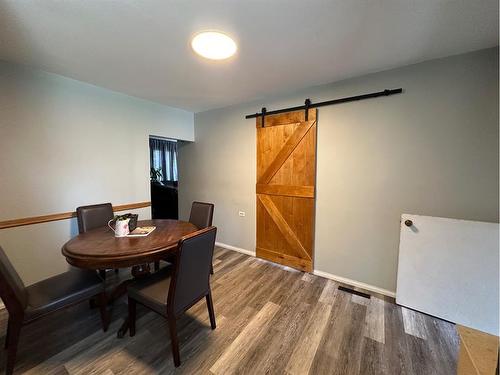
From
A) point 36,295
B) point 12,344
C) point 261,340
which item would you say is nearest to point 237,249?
point 261,340

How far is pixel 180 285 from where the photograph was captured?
4.59 ft

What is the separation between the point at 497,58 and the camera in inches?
67.9

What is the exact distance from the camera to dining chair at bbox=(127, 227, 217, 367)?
136cm

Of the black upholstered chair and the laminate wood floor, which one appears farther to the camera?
the black upholstered chair

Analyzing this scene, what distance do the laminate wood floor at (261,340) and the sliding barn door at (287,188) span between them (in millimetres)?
745

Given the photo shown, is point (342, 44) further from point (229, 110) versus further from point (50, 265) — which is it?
point (50, 265)

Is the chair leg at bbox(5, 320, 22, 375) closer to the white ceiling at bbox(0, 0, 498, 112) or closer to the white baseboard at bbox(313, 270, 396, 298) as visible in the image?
the white ceiling at bbox(0, 0, 498, 112)

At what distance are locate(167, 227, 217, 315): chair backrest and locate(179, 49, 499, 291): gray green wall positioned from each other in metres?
1.64

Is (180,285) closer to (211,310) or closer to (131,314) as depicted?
(211,310)

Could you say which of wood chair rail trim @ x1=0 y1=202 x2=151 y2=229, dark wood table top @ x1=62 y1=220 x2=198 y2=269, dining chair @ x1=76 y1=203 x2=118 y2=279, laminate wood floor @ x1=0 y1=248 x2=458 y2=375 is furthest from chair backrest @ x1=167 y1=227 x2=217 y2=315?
wood chair rail trim @ x1=0 y1=202 x2=151 y2=229

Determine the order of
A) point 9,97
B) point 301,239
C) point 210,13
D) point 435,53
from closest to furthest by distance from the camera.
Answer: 1. point 210,13
2. point 435,53
3. point 9,97
4. point 301,239

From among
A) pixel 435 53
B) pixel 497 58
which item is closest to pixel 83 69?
pixel 435 53

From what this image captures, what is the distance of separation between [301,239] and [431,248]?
4.32 feet

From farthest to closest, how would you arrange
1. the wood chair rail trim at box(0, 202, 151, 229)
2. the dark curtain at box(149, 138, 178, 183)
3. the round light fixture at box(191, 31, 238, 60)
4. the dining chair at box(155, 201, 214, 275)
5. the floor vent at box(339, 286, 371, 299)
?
the dark curtain at box(149, 138, 178, 183)
the dining chair at box(155, 201, 214, 275)
the floor vent at box(339, 286, 371, 299)
the wood chair rail trim at box(0, 202, 151, 229)
the round light fixture at box(191, 31, 238, 60)
